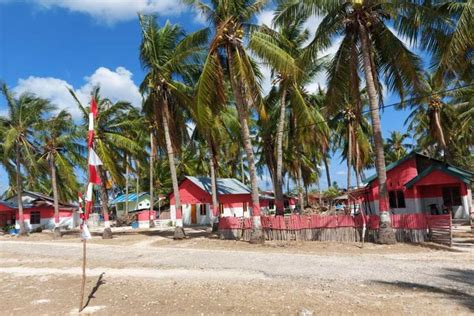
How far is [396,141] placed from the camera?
57781mm

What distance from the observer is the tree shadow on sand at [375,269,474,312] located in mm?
7380

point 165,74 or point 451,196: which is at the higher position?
point 165,74

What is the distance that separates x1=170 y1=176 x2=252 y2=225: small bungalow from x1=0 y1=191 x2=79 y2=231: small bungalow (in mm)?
12804

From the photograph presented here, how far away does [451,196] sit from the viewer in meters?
26.9

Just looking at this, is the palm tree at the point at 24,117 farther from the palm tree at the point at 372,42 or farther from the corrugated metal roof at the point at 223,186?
the palm tree at the point at 372,42

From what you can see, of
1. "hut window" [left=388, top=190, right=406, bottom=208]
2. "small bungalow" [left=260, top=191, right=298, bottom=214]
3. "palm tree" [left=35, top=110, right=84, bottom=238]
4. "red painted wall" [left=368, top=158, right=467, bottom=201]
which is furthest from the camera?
"small bungalow" [left=260, top=191, right=298, bottom=214]

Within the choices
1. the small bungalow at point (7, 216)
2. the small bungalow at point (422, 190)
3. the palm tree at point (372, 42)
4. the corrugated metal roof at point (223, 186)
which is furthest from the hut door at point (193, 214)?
the palm tree at point (372, 42)

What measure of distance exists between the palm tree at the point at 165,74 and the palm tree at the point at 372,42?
7.61 meters

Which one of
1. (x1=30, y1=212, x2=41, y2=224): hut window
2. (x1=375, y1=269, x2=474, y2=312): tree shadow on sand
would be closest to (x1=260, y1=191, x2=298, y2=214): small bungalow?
(x1=30, y1=212, x2=41, y2=224): hut window

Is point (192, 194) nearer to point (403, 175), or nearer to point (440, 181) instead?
point (403, 175)

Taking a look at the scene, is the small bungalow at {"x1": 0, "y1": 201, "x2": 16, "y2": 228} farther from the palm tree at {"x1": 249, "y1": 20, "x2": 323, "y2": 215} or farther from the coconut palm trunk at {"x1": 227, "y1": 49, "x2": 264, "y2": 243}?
the coconut palm trunk at {"x1": 227, "y1": 49, "x2": 264, "y2": 243}

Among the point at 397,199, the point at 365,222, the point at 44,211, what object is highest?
the point at 44,211

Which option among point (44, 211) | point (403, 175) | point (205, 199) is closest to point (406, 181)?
point (403, 175)

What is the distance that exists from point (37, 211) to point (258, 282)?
38.8 m
